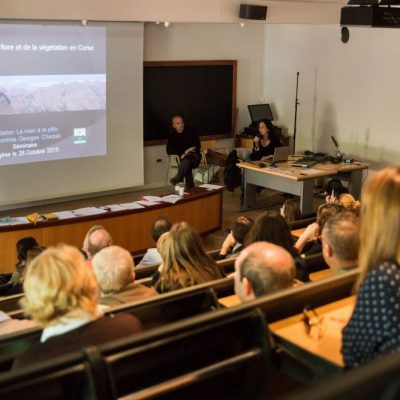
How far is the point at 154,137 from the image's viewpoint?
10.0m

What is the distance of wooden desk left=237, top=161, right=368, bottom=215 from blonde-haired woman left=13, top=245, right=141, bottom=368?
614cm

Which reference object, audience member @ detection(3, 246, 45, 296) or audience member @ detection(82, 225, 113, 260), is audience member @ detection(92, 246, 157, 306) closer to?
audience member @ detection(3, 246, 45, 296)

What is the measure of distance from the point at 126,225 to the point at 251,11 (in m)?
3.22

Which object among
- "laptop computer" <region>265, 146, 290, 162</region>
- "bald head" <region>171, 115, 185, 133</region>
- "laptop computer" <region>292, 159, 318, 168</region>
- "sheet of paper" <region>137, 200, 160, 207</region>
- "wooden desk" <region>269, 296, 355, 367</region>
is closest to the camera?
"wooden desk" <region>269, 296, 355, 367</region>

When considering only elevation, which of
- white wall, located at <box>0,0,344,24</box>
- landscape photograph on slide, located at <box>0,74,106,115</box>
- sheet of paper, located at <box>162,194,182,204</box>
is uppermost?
white wall, located at <box>0,0,344,24</box>

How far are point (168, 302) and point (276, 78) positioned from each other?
8.99 metres

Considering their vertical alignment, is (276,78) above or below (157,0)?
below

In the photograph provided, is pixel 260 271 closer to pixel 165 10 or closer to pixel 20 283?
pixel 20 283

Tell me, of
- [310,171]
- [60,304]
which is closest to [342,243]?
[60,304]

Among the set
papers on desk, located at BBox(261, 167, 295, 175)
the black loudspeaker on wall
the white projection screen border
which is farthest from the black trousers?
the black loudspeaker on wall

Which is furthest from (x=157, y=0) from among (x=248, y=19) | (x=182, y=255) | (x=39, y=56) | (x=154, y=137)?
(x=182, y=255)

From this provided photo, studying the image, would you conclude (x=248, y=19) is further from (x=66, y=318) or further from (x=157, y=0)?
(x=66, y=318)

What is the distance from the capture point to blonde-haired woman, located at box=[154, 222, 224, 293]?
331 centimetres

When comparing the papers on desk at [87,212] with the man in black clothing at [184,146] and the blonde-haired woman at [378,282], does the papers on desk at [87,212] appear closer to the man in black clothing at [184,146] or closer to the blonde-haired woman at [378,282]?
→ the man in black clothing at [184,146]
